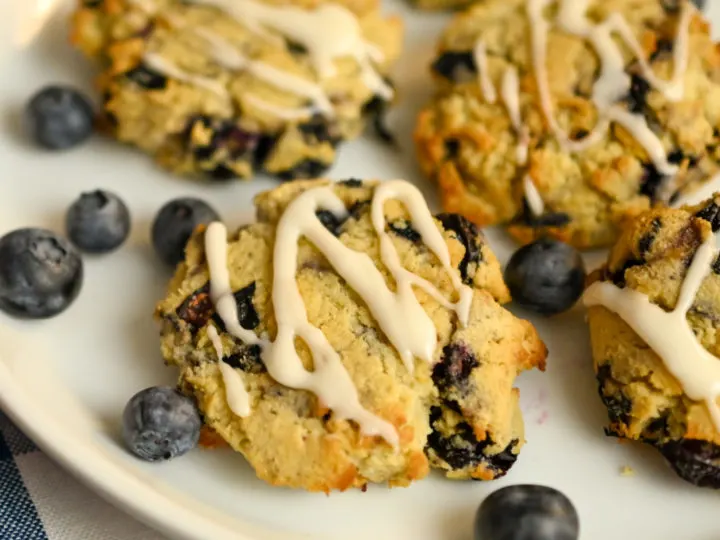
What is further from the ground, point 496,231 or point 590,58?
point 590,58

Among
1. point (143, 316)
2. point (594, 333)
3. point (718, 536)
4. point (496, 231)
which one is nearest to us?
point (718, 536)

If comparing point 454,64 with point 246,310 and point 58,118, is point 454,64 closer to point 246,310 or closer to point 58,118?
point 246,310

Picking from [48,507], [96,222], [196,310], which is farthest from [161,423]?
[96,222]

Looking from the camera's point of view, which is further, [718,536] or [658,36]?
[658,36]

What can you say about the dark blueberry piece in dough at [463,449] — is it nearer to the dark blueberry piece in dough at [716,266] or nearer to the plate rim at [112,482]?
the plate rim at [112,482]

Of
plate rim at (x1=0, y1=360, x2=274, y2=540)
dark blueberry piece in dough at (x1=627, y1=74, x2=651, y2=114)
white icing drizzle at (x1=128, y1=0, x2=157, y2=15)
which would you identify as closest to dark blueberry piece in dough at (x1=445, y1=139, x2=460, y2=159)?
dark blueberry piece in dough at (x1=627, y1=74, x2=651, y2=114)

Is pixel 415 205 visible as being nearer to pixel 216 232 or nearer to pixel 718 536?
pixel 216 232

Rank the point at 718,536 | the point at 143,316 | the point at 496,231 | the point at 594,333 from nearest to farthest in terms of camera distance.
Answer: the point at 718,536
the point at 594,333
the point at 143,316
the point at 496,231

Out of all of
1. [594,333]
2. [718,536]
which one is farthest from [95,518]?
[718,536]
